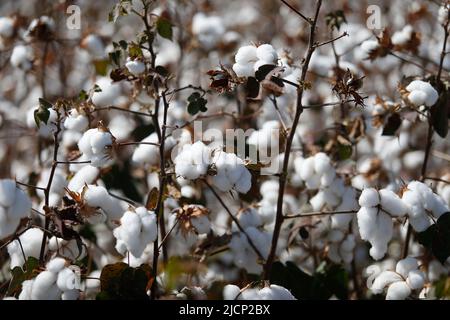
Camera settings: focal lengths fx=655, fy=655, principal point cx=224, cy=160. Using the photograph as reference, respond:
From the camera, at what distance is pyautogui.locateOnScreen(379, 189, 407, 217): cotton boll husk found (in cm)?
135

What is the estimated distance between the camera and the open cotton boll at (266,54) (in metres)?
1.38

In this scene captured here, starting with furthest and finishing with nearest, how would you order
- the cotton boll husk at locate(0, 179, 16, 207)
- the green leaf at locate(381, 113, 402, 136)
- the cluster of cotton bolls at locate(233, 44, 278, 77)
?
1. the green leaf at locate(381, 113, 402, 136)
2. the cluster of cotton bolls at locate(233, 44, 278, 77)
3. the cotton boll husk at locate(0, 179, 16, 207)

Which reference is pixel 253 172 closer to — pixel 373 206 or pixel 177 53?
pixel 373 206

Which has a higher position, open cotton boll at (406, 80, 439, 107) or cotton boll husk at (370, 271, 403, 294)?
open cotton boll at (406, 80, 439, 107)

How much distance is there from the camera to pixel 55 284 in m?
1.21

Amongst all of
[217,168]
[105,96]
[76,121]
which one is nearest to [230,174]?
[217,168]

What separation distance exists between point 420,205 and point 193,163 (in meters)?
0.49

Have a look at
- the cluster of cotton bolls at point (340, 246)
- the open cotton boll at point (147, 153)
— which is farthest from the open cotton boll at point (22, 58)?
the cluster of cotton bolls at point (340, 246)

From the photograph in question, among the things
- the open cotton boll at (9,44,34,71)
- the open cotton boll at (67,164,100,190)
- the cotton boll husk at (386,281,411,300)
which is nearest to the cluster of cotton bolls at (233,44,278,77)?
the open cotton boll at (67,164,100,190)

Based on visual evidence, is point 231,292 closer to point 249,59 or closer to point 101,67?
point 249,59

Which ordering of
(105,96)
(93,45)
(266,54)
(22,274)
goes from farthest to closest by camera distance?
1. (93,45)
2. (105,96)
3. (266,54)
4. (22,274)

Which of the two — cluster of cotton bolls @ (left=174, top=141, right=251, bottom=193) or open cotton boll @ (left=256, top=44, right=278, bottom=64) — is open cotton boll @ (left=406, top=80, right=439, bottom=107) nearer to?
open cotton boll @ (left=256, top=44, right=278, bottom=64)

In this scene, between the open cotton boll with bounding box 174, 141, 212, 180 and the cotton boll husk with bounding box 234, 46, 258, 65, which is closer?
the open cotton boll with bounding box 174, 141, 212, 180

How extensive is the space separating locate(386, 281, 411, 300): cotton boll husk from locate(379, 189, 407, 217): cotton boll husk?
0.58ft
